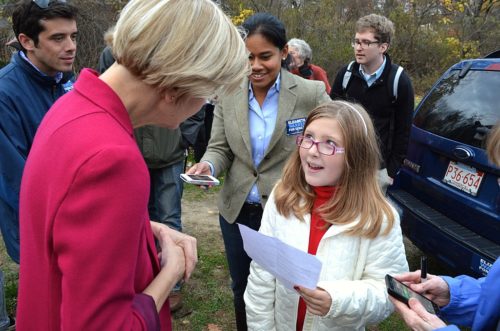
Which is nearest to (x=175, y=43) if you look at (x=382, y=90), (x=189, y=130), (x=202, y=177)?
(x=202, y=177)

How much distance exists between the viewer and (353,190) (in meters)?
1.96

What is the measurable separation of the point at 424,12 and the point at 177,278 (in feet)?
47.6

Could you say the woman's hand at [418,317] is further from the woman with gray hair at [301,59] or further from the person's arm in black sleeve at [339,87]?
the woman with gray hair at [301,59]

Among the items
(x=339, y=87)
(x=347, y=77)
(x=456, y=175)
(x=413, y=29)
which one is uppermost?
(x=413, y=29)

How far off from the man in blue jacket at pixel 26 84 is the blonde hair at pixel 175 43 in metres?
1.85

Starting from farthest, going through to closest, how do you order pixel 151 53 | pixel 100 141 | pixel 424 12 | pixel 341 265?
pixel 424 12 → pixel 341 265 → pixel 151 53 → pixel 100 141

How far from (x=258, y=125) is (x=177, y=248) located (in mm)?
1357

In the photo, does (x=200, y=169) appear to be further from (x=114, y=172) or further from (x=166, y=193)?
(x=114, y=172)

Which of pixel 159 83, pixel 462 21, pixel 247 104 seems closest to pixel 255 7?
pixel 462 21

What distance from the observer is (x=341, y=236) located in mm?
1869

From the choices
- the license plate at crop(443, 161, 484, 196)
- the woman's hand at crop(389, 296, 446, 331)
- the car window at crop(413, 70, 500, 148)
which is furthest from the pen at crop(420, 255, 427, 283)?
the car window at crop(413, 70, 500, 148)

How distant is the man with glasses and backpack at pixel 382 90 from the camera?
159 inches

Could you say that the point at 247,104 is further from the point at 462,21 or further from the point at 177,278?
the point at 462,21

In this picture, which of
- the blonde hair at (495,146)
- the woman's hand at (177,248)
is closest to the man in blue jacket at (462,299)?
the blonde hair at (495,146)
